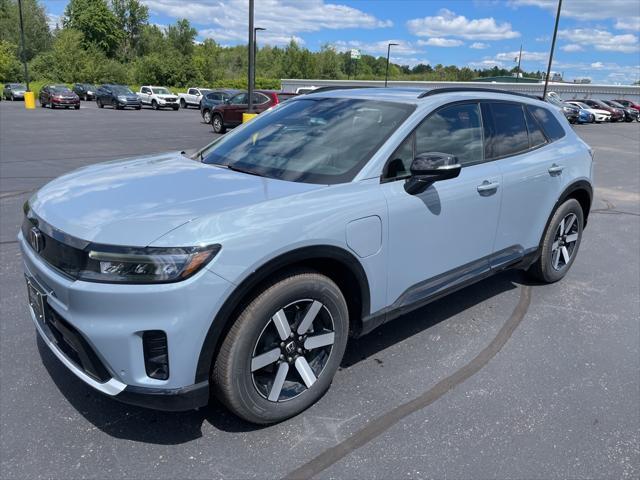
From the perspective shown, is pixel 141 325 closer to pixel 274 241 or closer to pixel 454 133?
pixel 274 241

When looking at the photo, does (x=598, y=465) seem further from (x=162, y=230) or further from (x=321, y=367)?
(x=162, y=230)

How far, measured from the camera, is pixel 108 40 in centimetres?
9144

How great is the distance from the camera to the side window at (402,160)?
3.03 metres

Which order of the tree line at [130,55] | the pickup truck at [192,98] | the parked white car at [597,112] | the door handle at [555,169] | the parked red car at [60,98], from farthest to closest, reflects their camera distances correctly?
the tree line at [130,55] < the pickup truck at [192,98] < the parked white car at [597,112] < the parked red car at [60,98] < the door handle at [555,169]

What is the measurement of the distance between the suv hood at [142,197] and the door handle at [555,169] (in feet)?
8.16

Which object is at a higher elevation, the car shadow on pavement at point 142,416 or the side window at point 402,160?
the side window at point 402,160

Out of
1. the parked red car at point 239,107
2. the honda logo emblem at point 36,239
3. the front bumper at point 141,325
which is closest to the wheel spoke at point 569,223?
the front bumper at point 141,325

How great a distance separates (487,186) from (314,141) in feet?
4.20

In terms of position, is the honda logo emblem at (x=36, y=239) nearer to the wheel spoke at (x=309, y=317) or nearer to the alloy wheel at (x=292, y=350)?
the alloy wheel at (x=292, y=350)

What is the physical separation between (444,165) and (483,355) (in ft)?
4.72

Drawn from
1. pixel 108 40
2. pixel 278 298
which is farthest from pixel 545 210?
pixel 108 40

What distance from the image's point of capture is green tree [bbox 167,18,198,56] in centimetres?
8500

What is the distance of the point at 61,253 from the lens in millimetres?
2336

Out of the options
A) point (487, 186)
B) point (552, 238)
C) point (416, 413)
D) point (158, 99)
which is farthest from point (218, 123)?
point (158, 99)
